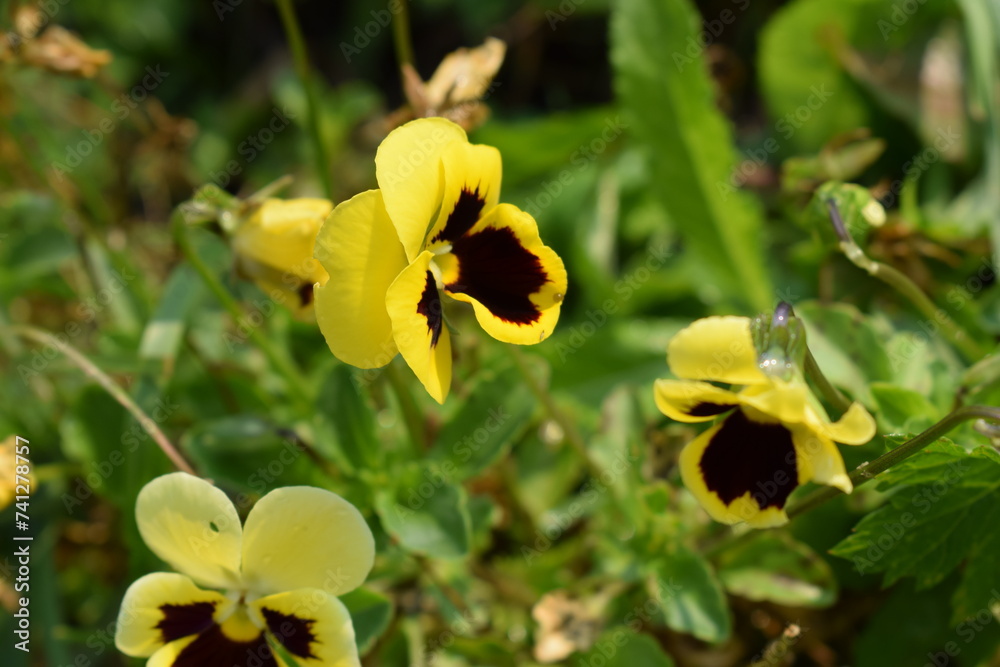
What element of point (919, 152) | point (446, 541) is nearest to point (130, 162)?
point (446, 541)

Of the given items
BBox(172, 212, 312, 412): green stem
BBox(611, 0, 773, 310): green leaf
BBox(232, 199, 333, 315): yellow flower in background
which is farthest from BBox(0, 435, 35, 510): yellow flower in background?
BBox(611, 0, 773, 310): green leaf

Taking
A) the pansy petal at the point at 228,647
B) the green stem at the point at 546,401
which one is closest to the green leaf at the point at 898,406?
the green stem at the point at 546,401

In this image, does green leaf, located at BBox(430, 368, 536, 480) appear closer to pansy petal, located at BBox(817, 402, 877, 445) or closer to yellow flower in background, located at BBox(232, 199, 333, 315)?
yellow flower in background, located at BBox(232, 199, 333, 315)

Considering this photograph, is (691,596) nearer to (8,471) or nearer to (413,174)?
(413,174)

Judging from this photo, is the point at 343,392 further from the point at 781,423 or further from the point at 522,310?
the point at 781,423

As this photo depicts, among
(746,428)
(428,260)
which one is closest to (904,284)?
(746,428)

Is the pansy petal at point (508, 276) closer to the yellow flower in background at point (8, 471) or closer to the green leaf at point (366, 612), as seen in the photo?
the green leaf at point (366, 612)
